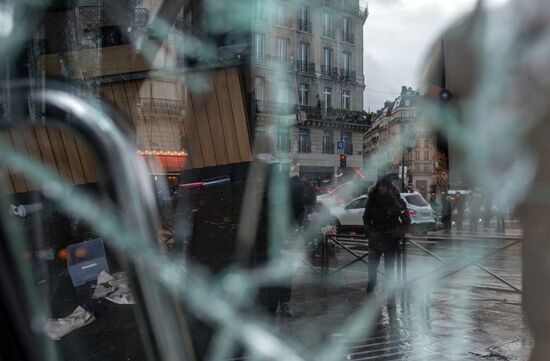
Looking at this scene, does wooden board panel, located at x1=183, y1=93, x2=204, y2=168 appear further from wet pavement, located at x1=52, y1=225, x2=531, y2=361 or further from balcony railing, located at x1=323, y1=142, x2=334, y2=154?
wet pavement, located at x1=52, y1=225, x2=531, y2=361

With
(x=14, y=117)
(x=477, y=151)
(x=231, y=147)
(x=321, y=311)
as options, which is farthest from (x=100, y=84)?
(x=321, y=311)

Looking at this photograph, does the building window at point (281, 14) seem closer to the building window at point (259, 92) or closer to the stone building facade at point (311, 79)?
the stone building facade at point (311, 79)

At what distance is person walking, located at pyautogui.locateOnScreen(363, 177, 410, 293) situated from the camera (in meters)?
2.98

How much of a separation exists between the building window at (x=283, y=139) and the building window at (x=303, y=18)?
0.42m

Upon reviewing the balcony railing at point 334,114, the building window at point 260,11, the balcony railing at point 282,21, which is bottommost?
the balcony railing at point 334,114

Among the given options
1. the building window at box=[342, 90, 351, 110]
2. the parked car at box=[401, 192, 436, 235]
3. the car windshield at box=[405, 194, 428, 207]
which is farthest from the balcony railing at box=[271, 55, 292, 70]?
the parked car at box=[401, 192, 436, 235]

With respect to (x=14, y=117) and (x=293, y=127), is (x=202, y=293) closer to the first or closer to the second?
(x=293, y=127)

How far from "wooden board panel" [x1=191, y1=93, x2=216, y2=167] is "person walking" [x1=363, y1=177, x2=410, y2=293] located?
54.5 inches

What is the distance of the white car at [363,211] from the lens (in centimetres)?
312

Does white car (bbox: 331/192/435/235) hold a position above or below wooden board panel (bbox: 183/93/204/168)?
below

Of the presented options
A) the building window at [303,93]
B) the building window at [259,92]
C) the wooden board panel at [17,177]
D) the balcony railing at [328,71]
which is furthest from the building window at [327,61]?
the wooden board panel at [17,177]

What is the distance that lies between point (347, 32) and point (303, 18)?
155 mm

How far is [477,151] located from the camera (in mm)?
1443

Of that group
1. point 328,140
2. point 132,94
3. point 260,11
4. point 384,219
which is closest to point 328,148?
point 328,140
